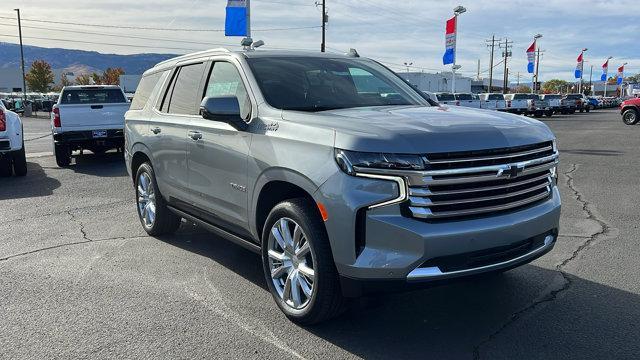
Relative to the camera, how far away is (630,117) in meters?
27.5

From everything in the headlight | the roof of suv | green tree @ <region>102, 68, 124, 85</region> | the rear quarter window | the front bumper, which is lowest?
the front bumper

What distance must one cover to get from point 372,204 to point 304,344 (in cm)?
108

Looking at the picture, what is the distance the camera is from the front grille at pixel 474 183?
3.18m

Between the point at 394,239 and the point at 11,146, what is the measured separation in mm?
9811

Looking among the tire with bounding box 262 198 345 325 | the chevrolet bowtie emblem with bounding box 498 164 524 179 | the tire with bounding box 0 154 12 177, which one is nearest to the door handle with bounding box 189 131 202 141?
the tire with bounding box 262 198 345 325

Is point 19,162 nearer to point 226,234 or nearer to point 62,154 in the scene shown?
point 62,154

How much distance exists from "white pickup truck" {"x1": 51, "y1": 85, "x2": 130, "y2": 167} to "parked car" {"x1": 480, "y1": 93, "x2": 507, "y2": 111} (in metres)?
26.4

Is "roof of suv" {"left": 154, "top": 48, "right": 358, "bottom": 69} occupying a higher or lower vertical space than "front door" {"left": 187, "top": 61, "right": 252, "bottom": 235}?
higher

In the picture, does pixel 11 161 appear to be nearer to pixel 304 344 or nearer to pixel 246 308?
pixel 246 308

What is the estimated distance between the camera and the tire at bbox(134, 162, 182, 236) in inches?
237

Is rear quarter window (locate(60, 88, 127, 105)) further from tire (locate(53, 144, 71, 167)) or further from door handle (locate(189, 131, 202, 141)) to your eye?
door handle (locate(189, 131, 202, 141))

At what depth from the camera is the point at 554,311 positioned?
4.01m

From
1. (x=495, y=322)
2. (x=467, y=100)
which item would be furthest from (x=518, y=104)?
(x=495, y=322)

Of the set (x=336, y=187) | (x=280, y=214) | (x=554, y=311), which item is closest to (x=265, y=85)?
(x=280, y=214)
